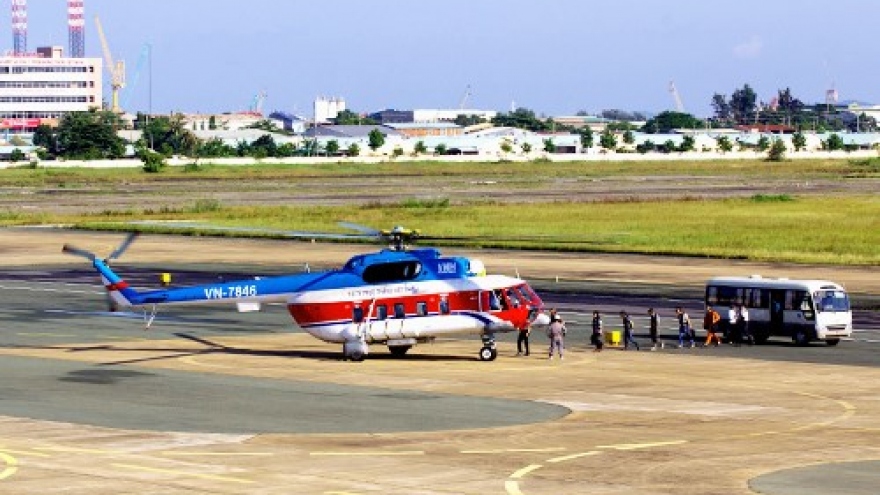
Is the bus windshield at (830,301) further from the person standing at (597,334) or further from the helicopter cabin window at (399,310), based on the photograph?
the helicopter cabin window at (399,310)

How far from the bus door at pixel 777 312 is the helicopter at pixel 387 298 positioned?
37.8 feet

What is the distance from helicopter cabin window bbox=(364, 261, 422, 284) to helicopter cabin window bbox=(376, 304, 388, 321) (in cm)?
90

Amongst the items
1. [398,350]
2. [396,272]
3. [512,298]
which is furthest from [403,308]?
[512,298]

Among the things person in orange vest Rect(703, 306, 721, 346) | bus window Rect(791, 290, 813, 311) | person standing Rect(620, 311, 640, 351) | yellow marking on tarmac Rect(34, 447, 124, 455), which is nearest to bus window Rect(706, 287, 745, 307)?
person in orange vest Rect(703, 306, 721, 346)

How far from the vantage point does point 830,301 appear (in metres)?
66.6

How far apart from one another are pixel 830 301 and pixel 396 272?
1742 cm

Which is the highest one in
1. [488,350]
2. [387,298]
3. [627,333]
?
[387,298]

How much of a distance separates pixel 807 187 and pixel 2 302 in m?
130

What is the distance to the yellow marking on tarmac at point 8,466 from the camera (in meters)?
38.4

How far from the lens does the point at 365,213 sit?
149 metres

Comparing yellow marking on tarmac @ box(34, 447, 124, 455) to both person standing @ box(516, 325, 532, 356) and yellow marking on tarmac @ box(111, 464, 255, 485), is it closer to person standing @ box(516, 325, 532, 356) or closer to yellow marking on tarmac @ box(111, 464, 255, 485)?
yellow marking on tarmac @ box(111, 464, 255, 485)

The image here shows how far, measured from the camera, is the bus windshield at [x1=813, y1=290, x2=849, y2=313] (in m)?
66.3

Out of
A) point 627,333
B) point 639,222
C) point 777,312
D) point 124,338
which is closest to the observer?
point 627,333

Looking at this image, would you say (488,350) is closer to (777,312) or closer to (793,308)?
(777,312)
